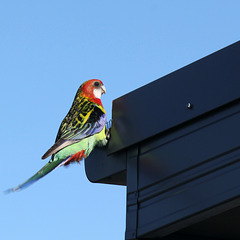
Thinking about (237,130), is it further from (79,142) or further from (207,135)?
(79,142)

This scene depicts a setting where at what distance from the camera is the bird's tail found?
3307 millimetres

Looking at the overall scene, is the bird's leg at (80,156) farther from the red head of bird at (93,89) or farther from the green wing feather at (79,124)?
the red head of bird at (93,89)

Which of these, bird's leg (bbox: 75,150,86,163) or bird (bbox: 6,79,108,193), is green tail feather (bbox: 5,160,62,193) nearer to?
bird (bbox: 6,79,108,193)

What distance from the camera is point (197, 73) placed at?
3.20 metres

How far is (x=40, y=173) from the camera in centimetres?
342

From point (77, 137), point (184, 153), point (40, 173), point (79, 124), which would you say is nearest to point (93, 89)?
point (79, 124)

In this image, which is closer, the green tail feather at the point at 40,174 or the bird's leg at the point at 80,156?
the green tail feather at the point at 40,174

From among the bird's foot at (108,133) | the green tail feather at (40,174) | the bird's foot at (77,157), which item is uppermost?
the bird's foot at (108,133)

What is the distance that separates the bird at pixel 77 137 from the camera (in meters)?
3.47

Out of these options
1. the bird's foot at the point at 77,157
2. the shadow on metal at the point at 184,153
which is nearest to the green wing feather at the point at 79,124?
the bird's foot at the point at 77,157

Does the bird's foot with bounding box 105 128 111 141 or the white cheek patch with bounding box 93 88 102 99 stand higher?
the white cheek patch with bounding box 93 88 102 99

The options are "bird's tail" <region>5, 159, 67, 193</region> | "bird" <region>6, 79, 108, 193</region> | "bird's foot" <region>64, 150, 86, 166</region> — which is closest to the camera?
"bird's tail" <region>5, 159, 67, 193</region>

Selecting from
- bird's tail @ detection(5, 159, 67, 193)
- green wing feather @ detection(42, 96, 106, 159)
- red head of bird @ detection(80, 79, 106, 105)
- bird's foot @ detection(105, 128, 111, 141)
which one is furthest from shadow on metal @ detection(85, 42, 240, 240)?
red head of bird @ detection(80, 79, 106, 105)

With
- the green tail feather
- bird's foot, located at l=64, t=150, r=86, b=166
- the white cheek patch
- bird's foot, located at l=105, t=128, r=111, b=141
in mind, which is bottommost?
the green tail feather
